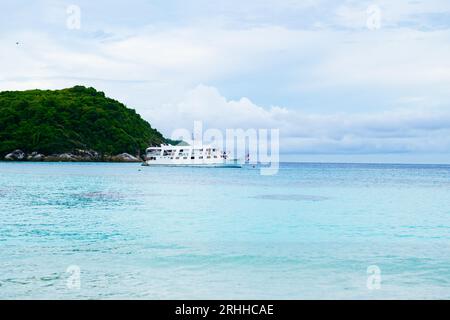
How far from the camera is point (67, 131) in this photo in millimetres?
171875

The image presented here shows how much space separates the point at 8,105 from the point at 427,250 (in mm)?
183155

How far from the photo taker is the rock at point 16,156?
526 ft

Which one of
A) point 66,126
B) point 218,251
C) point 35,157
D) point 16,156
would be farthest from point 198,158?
point 218,251

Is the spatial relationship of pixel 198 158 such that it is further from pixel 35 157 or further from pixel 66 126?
pixel 66 126

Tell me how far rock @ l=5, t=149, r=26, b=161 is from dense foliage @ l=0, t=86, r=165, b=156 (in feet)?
4.51

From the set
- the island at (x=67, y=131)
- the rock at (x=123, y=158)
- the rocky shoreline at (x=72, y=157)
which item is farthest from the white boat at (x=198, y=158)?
the island at (x=67, y=131)

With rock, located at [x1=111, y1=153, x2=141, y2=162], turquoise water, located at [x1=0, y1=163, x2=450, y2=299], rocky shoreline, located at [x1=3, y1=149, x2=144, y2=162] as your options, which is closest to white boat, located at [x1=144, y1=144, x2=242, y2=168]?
rock, located at [x1=111, y1=153, x2=141, y2=162]

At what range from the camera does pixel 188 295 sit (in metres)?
13.4

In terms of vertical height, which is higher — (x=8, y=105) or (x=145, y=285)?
(x=8, y=105)

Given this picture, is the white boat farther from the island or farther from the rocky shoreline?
the island

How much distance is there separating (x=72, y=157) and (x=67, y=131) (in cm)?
1146
